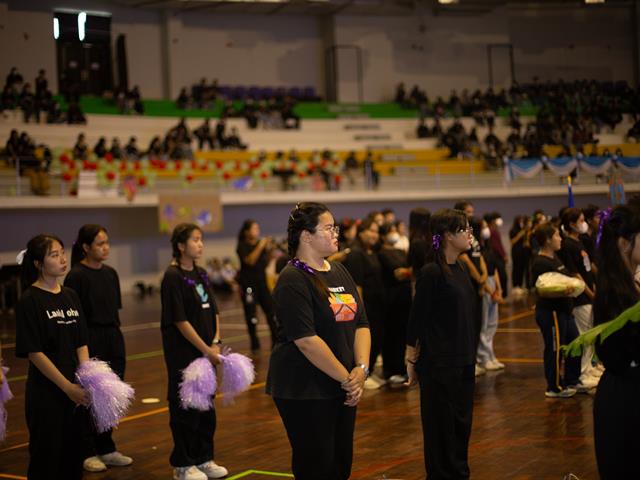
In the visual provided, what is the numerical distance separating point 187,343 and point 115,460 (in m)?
1.21

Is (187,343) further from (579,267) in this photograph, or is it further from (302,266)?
(579,267)

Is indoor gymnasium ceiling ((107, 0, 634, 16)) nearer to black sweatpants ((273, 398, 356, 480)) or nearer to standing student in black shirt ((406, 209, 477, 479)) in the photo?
standing student in black shirt ((406, 209, 477, 479))

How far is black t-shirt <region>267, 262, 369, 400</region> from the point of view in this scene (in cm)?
403

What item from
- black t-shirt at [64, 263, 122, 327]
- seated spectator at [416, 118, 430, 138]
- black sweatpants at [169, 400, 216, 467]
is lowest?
black sweatpants at [169, 400, 216, 467]

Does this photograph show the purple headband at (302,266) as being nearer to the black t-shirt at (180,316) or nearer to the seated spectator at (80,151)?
the black t-shirt at (180,316)

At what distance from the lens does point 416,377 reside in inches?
211

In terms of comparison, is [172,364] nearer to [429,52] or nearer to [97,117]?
[97,117]

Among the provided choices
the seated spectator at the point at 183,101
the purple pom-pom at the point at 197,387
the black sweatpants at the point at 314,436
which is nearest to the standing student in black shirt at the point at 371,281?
the purple pom-pom at the point at 197,387

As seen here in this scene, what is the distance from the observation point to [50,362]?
16.7ft

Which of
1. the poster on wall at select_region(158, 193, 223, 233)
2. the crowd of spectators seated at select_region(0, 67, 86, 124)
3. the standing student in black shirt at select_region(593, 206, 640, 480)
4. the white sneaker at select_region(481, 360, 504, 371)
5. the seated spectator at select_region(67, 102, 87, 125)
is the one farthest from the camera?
the seated spectator at select_region(67, 102, 87, 125)

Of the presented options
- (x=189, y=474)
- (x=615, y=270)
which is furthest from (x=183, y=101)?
(x=615, y=270)

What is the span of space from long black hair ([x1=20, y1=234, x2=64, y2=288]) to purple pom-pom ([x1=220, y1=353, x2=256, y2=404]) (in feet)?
5.04

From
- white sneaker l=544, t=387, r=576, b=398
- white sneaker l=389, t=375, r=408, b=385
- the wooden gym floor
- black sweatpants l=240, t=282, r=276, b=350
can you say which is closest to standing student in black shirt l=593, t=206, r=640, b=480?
the wooden gym floor

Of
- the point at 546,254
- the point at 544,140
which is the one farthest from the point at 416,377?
the point at 544,140
